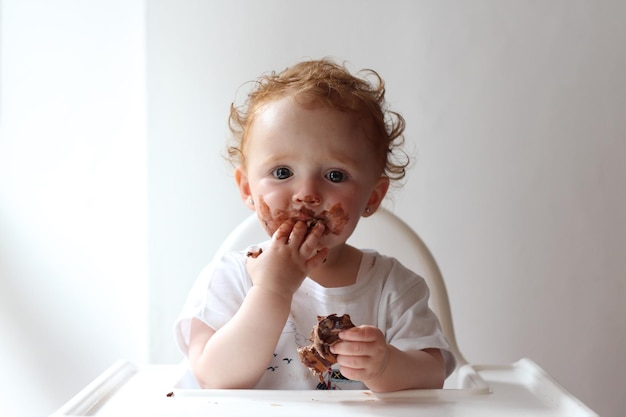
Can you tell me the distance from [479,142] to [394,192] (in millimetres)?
229

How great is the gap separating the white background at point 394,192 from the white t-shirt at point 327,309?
771 millimetres

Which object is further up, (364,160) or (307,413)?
(364,160)

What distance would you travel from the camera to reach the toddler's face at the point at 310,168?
0.98 meters

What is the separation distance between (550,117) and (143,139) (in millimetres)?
940

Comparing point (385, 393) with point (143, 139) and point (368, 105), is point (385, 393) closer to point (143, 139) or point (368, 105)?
point (368, 105)

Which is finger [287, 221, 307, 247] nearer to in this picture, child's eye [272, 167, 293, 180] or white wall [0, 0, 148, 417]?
child's eye [272, 167, 293, 180]

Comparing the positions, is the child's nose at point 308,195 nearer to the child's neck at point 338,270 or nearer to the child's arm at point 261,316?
the child's arm at point 261,316

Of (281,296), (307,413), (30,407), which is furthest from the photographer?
(30,407)

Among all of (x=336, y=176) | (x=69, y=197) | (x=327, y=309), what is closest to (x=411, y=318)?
(x=327, y=309)

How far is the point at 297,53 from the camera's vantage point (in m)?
1.85

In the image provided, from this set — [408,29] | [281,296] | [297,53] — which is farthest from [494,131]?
[281,296]

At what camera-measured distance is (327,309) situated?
108 centimetres

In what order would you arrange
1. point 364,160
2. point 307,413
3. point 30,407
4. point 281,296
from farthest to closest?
point 30,407, point 364,160, point 281,296, point 307,413

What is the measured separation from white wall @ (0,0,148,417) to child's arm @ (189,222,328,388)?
975mm
